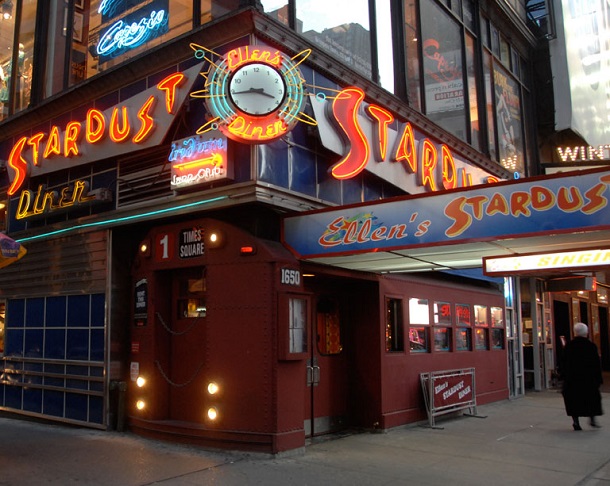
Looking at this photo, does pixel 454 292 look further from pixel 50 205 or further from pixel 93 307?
pixel 50 205

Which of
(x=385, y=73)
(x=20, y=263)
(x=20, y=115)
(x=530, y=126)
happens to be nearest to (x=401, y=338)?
(x=385, y=73)

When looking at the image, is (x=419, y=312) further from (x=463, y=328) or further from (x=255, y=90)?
(x=255, y=90)

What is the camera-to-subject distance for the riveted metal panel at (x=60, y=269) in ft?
35.0

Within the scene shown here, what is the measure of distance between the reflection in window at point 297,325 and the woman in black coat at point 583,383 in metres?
5.06

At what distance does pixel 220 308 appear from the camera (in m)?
8.88

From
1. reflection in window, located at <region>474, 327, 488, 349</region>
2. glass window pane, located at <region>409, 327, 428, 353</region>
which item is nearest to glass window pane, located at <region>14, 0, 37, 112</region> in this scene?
glass window pane, located at <region>409, 327, 428, 353</region>

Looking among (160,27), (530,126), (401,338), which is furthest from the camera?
(530,126)

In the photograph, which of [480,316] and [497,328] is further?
[497,328]

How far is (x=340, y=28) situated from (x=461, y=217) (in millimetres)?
5388

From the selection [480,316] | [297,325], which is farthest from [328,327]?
[480,316]

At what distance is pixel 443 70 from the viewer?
1520cm

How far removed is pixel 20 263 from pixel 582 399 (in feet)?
35.7

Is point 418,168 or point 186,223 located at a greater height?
point 418,168

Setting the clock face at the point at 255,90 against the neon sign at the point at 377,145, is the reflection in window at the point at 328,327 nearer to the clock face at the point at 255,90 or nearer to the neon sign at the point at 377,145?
the neon sign at the point at 377,145
